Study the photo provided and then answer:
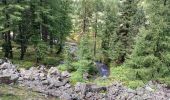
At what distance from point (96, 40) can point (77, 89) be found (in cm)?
3338

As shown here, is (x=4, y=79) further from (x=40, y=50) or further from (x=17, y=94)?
(x=40, y=50)

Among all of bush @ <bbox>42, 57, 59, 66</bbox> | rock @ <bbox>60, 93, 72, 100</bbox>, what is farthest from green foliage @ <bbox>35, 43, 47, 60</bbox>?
rock @ <bbox>60, 93, 72, 100</bbox>

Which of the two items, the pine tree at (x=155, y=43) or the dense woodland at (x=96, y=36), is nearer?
the pine tree at (x=155, y=43)

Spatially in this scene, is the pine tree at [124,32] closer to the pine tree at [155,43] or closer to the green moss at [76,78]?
the pine tree at [155,43]

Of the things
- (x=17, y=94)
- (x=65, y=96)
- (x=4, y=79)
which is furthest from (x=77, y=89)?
(x=4, y=79)

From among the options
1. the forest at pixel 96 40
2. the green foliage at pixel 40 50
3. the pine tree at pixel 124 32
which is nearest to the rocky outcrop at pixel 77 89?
the forest at pixel 96 40

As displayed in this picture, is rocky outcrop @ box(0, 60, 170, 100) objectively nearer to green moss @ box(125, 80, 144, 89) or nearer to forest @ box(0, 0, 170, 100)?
green moss @ box(125, 80, 144, 89)

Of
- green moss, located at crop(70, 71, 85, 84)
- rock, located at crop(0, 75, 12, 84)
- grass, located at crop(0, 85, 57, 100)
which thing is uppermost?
rock, located at crop(0, 75, 12, 84)

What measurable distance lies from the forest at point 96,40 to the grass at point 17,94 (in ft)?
1.56

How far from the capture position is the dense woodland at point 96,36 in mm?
34469

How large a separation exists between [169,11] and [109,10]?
26658 millimetres

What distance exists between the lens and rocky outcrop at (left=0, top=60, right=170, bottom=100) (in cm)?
3058

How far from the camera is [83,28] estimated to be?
234ft

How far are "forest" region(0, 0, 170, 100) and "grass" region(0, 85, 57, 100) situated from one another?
1.56ft
